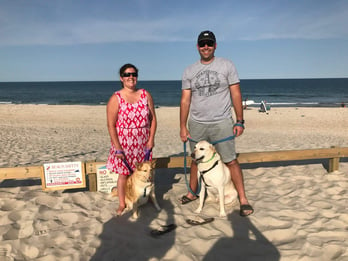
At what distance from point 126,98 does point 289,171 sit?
4.06 m

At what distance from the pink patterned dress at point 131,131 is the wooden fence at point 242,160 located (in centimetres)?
93

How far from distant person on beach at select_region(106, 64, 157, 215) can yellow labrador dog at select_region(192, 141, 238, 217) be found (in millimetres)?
755

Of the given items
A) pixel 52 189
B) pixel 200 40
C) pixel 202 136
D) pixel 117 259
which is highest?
pixel 200 40

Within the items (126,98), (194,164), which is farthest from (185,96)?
(194,164)

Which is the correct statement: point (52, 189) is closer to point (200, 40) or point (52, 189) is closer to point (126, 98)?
point (126, 98)

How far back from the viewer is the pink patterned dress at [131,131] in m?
3.55

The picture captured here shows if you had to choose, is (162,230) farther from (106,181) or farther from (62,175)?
(62,175)

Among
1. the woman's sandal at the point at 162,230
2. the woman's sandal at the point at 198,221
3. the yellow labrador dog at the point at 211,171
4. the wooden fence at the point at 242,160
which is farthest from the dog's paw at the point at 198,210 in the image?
the wooden fence at the point at 242,160

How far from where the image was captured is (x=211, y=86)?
142 inches

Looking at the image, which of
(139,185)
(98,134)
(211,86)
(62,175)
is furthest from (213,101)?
(98,134)

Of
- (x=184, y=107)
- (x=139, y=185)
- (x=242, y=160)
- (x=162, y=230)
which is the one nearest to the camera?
(x=162, y=230)

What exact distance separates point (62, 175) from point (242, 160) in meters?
3.26

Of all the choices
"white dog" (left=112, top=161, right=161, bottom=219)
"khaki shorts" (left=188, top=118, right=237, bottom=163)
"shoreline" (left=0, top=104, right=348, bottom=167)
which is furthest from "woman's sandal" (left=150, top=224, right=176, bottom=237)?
"shoreline" (left=0, top=104, right=348, bottom=167)

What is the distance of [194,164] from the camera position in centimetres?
423
